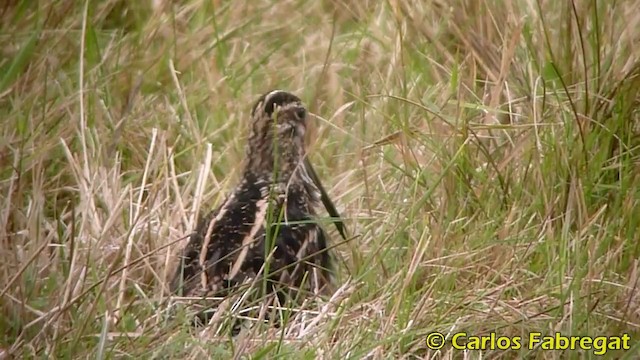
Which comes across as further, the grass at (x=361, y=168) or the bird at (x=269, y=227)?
the bird at (x=269, y=227)

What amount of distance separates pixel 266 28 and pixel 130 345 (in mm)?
2741

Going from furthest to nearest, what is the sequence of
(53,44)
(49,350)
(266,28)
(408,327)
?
(266,28) < (53,44) < (408,327) < (49,350)

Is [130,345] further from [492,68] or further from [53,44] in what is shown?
[492,68]

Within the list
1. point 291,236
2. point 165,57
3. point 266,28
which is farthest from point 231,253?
point 266,28

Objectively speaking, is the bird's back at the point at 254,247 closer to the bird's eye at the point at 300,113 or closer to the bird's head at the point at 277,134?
the bird's head at the point at 277,134

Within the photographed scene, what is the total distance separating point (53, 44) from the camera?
5312 millimetres

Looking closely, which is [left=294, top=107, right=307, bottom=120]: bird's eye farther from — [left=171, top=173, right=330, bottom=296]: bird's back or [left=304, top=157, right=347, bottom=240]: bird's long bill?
[left=171, top=173, right=330, bottom=296]: bird's back

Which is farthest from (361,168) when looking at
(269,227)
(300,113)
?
(269,227)
